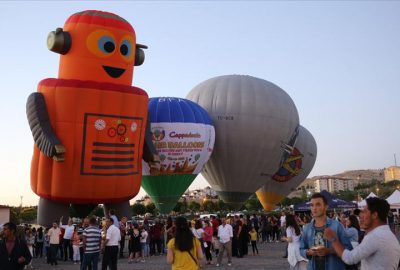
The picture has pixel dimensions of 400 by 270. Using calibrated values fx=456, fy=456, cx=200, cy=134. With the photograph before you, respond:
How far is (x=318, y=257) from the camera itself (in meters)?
3.37

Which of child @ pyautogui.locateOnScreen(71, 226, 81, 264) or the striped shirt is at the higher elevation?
the striped shirt

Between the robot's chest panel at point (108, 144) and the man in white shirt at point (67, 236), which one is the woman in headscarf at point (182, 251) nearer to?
the man in white shirt at point (67, 236)

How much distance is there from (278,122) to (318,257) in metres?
19.4

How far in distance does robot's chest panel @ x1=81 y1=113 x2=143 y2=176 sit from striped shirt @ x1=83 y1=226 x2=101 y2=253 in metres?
5.70

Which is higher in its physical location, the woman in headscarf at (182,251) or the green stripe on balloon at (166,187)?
the green stripe on balloon at (166,187)

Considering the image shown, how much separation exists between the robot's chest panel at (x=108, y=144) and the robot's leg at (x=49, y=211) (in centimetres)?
136

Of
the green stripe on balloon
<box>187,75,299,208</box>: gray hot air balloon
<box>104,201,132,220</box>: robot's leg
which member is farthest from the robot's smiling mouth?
<box>187,75,299,208</box>: gray hot air balloon

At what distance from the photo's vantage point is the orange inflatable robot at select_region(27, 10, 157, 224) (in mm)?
12461

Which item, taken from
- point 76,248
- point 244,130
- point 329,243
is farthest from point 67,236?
point 244,130

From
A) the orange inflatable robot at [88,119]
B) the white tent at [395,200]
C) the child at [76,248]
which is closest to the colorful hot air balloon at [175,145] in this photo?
the orange inflatable robot at [88,119]

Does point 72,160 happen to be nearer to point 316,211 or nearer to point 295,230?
point 295,230

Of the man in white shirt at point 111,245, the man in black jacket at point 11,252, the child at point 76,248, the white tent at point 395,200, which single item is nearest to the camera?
the man in black jacket at point 11,252

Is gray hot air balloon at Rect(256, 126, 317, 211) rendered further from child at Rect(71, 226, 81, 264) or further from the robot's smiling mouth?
child at Rect(71, 226, 81, 264)

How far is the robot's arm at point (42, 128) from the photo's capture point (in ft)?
39.1
